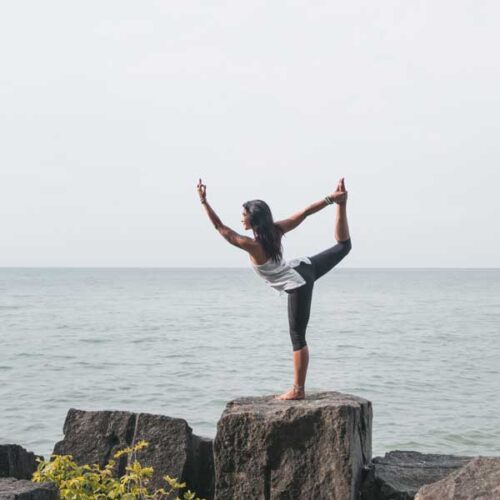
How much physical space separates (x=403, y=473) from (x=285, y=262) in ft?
6.45

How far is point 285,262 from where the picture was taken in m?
7.33

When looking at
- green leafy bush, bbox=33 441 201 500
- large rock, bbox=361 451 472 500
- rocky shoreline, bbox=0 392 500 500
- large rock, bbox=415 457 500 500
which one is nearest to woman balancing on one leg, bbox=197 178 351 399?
rocky shoreline, bbox=0 392 500 500

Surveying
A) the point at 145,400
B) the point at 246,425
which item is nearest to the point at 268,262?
the point at 246,425

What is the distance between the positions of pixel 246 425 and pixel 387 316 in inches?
2249

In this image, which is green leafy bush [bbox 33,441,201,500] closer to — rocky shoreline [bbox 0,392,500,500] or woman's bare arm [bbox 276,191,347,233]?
rocky shoreline [bbox 0,392,500,500]

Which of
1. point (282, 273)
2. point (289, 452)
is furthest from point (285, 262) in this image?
point (289, 452)

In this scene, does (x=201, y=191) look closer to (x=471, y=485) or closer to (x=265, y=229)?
(x=265, y=229)

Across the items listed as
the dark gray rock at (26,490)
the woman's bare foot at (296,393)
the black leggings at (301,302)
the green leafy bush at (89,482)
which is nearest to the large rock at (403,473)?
the woman's bare foot at (296,393)

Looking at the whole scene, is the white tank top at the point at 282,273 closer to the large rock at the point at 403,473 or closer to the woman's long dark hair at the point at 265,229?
the woman's long dark hair at the point at 265,229

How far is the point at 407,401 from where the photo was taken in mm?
22094

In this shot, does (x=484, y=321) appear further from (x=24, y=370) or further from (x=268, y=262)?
(x=268, y=262)

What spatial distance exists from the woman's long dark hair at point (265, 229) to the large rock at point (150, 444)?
5.62ft

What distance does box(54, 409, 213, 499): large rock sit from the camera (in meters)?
7.66

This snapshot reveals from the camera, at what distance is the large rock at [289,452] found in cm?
670
